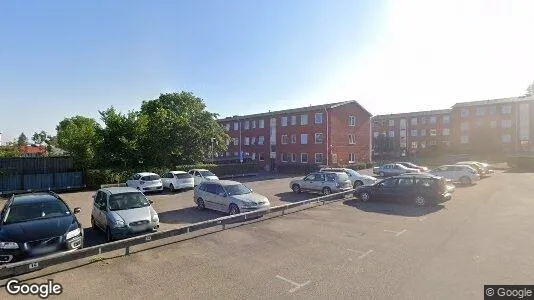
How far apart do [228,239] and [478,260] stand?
6.78 metres

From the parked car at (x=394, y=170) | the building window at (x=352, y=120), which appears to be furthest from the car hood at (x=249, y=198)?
the building window at (x=352, y=120)

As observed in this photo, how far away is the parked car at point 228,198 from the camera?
13.7 meters

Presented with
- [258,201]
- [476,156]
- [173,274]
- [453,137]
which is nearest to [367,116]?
[476,156]

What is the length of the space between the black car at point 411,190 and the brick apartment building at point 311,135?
2443cm

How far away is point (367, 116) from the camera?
4872cm

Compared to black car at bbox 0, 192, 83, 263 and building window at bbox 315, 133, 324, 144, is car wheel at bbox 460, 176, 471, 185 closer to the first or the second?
building window at bbox 315, 133, 324, 144

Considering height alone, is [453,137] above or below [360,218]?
above

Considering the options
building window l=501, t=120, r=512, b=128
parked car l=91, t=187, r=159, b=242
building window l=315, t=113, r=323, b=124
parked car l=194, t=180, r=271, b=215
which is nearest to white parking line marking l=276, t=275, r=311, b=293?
parked car l=91, t=187, r=159, b=242

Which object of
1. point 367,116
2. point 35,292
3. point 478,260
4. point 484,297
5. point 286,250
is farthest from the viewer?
point 367,116

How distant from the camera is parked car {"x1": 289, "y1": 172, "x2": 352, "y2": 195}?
19797 millimetres

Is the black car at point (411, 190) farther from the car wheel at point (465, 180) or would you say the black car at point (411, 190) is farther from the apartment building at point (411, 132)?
the apartment building at point (411, 132)

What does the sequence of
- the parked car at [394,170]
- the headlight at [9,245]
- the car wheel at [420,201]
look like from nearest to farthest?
the headlight at [9,245]
the car wheel at [420,201]
the parked car at [394,170]

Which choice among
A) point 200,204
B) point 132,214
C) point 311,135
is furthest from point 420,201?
point 311,135

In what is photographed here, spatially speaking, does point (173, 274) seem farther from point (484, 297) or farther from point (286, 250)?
point (484, 297)
